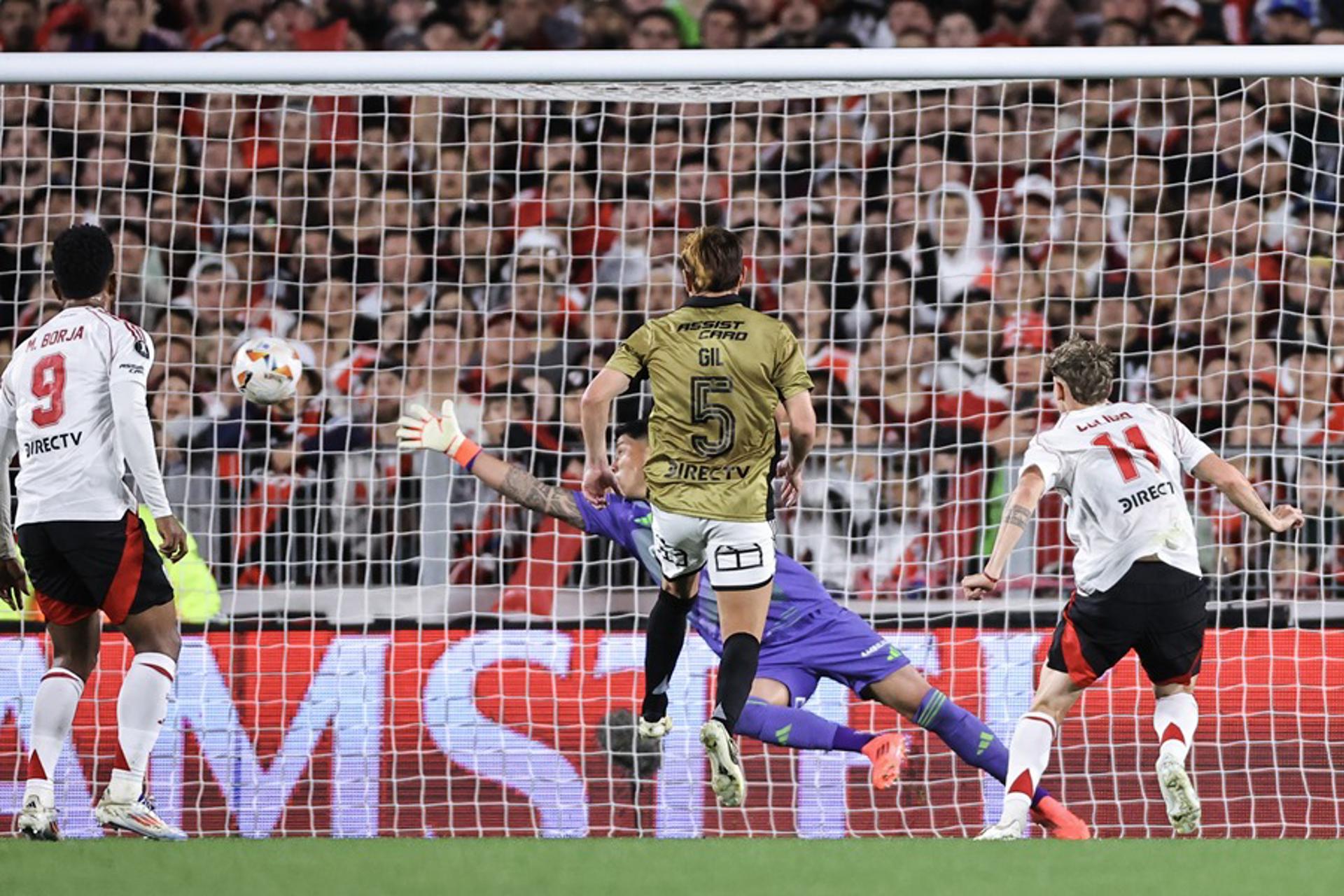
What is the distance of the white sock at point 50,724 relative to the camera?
19.5 feet

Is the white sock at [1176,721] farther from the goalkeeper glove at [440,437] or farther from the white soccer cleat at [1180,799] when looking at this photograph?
the goalkeeper glove at [440,437]

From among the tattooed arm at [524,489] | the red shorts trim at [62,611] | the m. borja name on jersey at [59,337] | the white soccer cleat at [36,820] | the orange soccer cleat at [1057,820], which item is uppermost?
the m. borja name on jersey at [59,337]

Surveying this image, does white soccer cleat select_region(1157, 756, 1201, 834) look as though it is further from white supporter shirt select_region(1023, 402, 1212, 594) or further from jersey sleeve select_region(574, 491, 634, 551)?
jersey sleeve select_region(574, 491, 634, 551)

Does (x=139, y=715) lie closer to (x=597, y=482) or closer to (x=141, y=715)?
(x=141, y=715)

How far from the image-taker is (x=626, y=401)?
9664 mm

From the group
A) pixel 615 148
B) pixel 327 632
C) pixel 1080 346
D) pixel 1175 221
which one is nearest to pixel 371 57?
pixel 327 632

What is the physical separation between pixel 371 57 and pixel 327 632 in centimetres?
233

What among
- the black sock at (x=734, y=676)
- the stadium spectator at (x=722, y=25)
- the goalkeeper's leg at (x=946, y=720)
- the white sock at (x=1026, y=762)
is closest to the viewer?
the black sock at (x=734, y=676)

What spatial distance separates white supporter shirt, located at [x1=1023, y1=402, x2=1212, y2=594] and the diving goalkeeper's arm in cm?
178

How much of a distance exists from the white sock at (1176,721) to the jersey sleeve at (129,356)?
348 cm

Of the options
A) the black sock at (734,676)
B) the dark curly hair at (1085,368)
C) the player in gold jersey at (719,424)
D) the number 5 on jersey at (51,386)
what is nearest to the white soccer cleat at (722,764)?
the black sock at (734,676)

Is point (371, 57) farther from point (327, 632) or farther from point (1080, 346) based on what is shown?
point (1080, 346)

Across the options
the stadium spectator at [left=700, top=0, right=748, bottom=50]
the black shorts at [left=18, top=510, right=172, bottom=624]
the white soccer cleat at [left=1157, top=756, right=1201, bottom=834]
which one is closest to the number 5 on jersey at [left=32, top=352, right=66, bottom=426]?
the black shorts at [left=18, top=510, right=172, bottom=624]

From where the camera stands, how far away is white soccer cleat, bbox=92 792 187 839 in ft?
19.0
